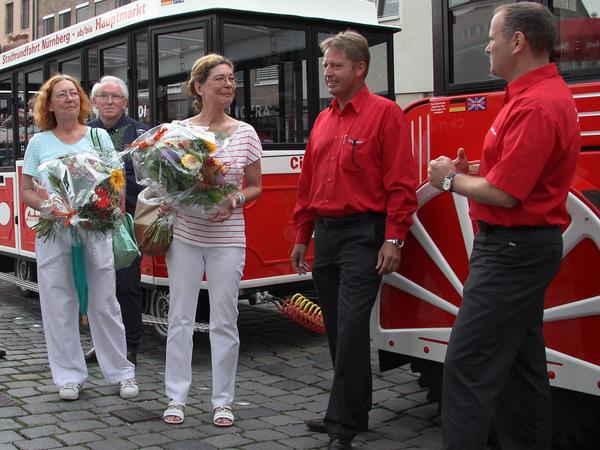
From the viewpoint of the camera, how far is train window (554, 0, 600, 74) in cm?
365

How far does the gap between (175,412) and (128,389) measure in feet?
2.21

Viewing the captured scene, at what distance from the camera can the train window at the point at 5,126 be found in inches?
364

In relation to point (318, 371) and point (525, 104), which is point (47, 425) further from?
point (525, 104)

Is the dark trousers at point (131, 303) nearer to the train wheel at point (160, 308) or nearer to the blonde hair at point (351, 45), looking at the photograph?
the train wheel at point (160, 308)

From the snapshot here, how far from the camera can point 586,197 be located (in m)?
3.48

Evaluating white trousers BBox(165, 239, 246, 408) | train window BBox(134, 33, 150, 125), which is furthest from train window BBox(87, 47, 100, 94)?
white trousers BBox(165, 239, 246, 408)

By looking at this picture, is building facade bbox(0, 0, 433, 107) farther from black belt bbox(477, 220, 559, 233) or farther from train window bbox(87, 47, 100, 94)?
train window bbox(87, 47, 100, 94)

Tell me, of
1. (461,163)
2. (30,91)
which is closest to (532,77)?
(461,163)

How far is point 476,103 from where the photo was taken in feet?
13.1

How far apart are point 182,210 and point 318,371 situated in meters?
2.03

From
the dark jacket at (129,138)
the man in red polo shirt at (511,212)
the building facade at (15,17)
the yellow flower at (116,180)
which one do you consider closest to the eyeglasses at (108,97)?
the dark jacket at (129,138)

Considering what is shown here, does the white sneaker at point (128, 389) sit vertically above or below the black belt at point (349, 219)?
below

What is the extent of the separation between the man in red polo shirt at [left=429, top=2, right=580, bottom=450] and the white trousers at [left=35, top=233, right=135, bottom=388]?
8.46 ft

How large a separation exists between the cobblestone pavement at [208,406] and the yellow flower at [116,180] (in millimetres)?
1276
